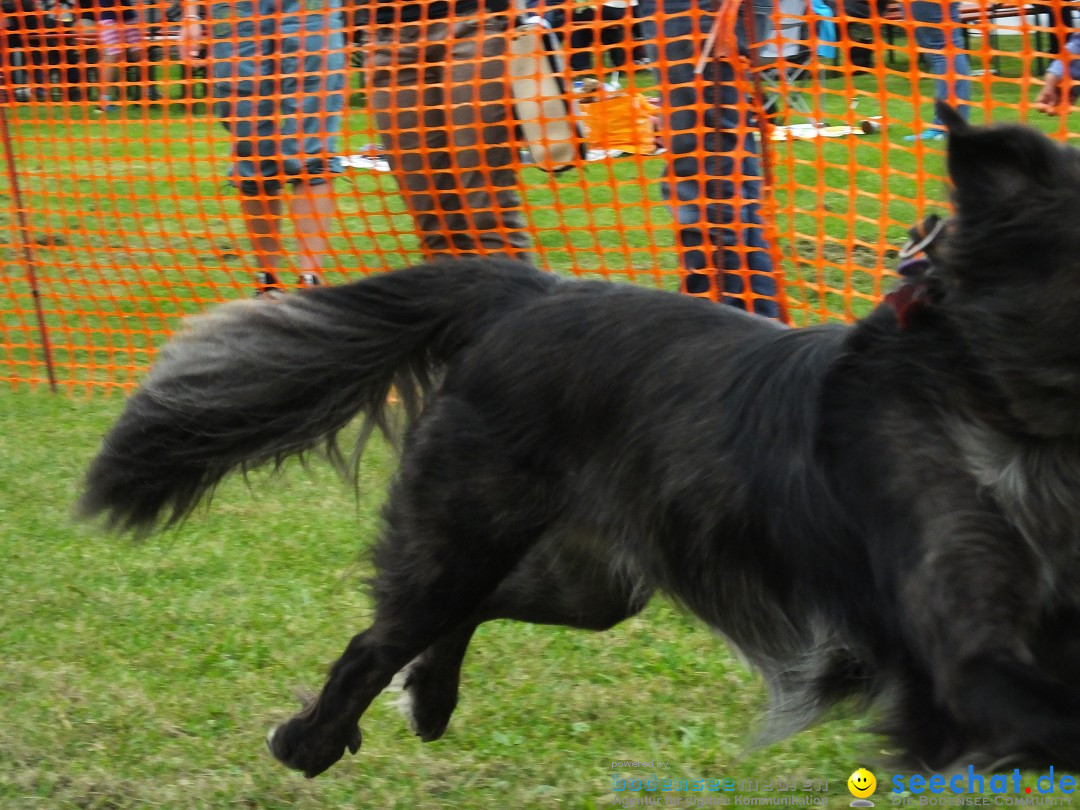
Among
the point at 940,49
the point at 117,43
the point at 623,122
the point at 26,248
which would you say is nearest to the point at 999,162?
the point at 940,49

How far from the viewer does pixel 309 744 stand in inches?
142

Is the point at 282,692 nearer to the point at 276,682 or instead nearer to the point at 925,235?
the point at 276,682

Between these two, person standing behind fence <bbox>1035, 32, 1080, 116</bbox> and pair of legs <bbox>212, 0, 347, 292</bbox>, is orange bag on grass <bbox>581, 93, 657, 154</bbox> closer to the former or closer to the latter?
pair of legs <bbox>212, 0, 347, 292</bbox>

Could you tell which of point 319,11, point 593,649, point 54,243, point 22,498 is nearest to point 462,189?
point 319,11

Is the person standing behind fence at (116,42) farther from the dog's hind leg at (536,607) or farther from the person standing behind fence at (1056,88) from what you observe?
the dog's hind leg at (536,607)

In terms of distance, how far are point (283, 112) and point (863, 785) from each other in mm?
4892

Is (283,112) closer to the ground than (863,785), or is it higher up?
higher up

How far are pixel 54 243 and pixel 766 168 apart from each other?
18.2 ft

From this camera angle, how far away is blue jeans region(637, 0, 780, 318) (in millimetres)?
5863

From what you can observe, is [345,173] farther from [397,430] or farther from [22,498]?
[397,430]

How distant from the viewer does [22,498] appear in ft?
20.2

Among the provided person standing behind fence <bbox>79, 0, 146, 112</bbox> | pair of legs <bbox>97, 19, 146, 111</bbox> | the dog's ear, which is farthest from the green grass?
pair of legs <bbox>97, 19, 146, 111</bbox>

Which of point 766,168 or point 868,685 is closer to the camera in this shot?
point 868,685

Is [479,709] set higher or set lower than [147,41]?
lower
